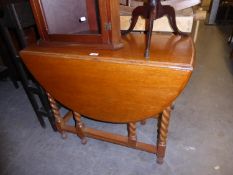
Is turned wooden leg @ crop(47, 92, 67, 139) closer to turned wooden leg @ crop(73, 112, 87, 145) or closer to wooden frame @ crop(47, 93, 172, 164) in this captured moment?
wooden frame @ crop(47, 93, 172, 164)

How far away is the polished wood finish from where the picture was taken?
910 millimetres

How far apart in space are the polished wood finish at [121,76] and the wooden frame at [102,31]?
5 centimetres

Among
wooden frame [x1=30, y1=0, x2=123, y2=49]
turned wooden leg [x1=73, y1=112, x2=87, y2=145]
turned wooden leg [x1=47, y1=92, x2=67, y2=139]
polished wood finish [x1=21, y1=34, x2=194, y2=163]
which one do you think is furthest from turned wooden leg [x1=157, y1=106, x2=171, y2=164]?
turned wooden leg [x1=47, y1=92, x2=67, y2=139]

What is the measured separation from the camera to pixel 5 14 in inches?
47.6

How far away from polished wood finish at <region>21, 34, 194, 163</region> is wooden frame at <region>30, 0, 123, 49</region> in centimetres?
5

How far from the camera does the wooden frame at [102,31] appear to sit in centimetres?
95

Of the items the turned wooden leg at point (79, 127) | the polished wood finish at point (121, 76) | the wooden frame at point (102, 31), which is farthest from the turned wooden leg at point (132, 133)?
the wooden frame at point (102, 31)

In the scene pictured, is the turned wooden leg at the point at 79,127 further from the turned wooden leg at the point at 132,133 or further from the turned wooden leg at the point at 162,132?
the turned wooden leg at the point at 162,132

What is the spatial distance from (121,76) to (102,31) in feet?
0.88

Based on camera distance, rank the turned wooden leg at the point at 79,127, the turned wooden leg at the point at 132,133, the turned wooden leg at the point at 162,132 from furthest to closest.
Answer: the turned wooden leg at the point at 79,127 → the turned wooden leg at the point at 132,133 → the turned wooden leg at the point at 162,132

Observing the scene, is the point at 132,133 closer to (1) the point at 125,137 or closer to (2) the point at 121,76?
(1) the point at 125,137

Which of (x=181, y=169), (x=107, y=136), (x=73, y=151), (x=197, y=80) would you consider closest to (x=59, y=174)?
(x=73, y=151)

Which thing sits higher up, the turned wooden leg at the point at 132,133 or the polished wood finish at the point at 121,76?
the polished wood finish at the point at 121,76

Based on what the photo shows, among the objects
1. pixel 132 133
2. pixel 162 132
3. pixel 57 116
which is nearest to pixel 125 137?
pixel 132 133
